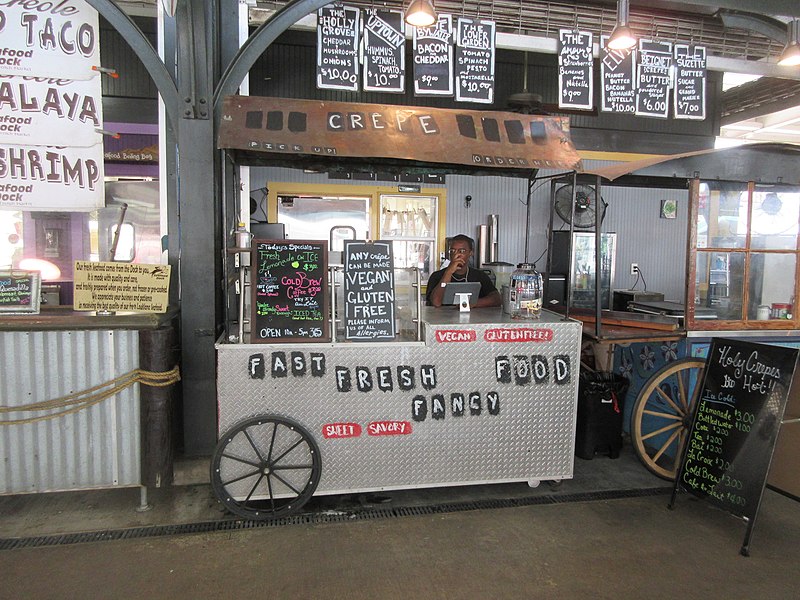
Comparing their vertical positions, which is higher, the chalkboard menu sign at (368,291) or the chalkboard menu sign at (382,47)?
the chalkboard menu sign at (382,47)

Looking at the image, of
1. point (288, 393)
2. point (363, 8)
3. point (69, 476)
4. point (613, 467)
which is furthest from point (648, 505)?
point (363, 8)

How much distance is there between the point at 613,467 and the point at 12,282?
15.7ft

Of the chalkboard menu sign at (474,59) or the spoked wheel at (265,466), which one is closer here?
the spoked wheel at (265,466)

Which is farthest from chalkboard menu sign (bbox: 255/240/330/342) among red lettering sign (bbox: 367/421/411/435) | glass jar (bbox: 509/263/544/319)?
glass jar (bbox: 509/263/544/319)

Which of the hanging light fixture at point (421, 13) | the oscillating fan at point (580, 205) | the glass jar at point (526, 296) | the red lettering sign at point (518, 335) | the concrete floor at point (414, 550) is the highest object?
the hanging light fixture at point (421, 13)

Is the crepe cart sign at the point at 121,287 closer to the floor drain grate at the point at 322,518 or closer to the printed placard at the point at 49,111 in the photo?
the printed placard at the point at 49,111

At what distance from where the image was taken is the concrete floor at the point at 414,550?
9.20 feet

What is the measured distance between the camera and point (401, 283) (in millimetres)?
4211

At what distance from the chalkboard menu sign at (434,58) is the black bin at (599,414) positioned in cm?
340

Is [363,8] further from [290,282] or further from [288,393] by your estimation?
[288,393]

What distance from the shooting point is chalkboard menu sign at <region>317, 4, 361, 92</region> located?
5.38 m

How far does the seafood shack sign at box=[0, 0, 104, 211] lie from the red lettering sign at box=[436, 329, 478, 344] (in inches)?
113

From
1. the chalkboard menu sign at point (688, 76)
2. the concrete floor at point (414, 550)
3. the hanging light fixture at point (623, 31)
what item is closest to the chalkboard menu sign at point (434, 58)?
the hanging light fixture at point (623, 31)

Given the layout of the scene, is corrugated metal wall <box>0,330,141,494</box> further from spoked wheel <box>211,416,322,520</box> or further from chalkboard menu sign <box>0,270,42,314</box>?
spoked wheel <box>211,416,322,520</box>
